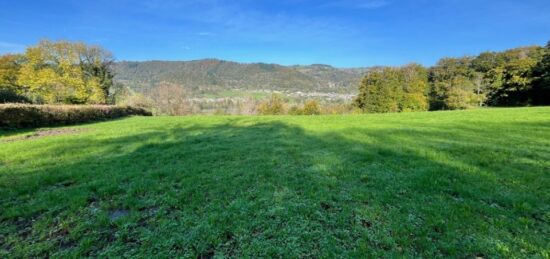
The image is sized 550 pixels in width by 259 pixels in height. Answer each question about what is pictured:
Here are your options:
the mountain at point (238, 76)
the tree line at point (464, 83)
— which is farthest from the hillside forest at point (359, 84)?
the mountain at point (238, 76)

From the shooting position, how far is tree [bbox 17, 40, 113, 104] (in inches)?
1218

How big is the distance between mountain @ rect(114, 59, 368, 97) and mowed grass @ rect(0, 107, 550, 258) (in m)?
116

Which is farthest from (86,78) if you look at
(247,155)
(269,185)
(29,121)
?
(269,185)

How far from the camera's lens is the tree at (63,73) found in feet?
102

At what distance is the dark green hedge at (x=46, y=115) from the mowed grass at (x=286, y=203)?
413 inches

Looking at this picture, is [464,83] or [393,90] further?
[393,90]

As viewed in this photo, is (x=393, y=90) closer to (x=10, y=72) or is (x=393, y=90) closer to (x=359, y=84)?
(x=359, y=84)

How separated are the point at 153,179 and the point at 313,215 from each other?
3447 millimetres

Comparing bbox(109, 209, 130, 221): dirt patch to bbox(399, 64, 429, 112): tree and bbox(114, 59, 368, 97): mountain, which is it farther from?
bbox(114, 59, 368, 97): mountain

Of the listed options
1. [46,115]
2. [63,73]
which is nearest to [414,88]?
[46,115]

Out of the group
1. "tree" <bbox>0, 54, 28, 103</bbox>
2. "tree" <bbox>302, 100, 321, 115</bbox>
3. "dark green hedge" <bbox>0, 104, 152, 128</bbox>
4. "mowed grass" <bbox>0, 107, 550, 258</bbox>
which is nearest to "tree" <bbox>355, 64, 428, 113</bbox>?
"tree" <bbox>302, 100, 321, 115</bbox>

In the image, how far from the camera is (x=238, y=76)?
153 metres

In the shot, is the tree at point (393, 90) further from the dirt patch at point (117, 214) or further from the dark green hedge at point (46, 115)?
the dirt patch at point (117, 214)

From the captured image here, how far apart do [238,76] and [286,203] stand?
507 feet
